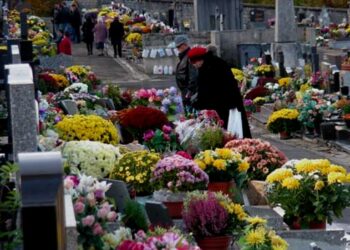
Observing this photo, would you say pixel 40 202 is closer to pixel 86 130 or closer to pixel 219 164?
pixel 219 164

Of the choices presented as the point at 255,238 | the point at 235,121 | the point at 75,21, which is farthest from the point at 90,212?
the point at 75,21

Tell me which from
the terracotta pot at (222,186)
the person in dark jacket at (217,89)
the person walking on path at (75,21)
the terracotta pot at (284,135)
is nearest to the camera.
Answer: the terracotta pot at (222,186)

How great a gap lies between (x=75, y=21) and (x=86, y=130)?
3558 centimetres

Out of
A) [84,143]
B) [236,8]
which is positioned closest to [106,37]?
[236,8]

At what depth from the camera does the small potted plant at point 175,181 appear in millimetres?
10594

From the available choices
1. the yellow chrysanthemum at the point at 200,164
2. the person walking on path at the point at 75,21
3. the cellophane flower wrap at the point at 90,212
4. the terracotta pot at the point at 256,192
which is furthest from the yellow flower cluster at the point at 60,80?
the person walking on path at the point at 75,21

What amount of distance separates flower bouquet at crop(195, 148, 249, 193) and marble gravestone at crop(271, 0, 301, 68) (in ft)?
71.7

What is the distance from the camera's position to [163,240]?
25.7ft

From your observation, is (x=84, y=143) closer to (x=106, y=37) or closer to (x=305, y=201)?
(x=305, y=201)

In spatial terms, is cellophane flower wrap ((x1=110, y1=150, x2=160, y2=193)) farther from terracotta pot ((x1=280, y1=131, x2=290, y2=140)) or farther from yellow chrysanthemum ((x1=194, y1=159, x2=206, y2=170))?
terracotta pot ((x1=280, y1=131, x2=290, y2=140))

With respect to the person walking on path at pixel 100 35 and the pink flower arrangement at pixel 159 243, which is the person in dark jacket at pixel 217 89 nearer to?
the pink flower arrangement at pixel 159 243

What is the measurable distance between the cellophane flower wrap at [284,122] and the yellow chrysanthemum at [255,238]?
13.3 metres

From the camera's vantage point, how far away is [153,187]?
10914mm

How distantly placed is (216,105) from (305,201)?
5.29 metres
